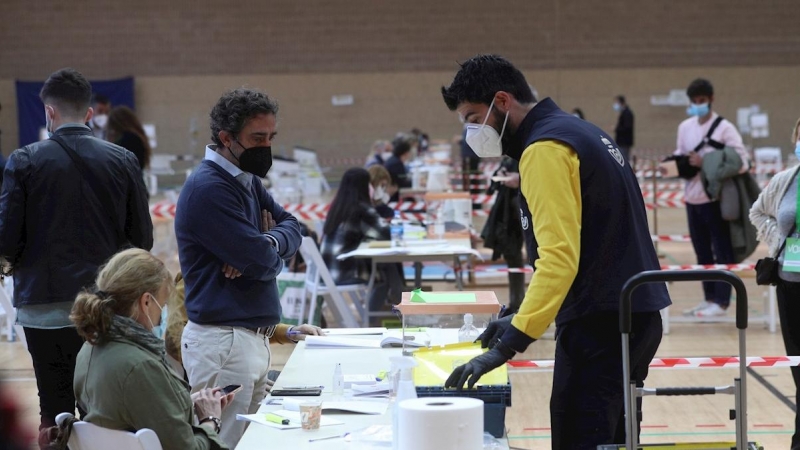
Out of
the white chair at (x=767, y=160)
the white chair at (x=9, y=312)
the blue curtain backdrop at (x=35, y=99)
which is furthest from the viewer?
the blue curtain backdrop at (x=35, y=99)

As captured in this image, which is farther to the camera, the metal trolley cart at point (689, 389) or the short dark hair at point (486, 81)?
the short dark hair at point (486, 81)

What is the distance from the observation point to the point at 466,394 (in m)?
2.62

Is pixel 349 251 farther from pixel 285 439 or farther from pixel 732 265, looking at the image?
pixel 285 439

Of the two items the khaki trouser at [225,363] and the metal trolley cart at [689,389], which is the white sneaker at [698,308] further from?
the metal trolley cart at [689,389]

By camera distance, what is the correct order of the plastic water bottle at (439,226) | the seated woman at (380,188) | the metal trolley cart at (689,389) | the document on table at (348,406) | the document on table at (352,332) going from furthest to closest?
the seated woman at (380,188) → the plastic water bottle at (439,226) → the document on table at (352,332) → the document on table at (348,406) → the metal trolley cart at (689,389)

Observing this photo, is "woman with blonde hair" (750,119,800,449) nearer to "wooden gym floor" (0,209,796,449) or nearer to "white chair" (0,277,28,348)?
"wooden gym floor" (0,209,796,449)

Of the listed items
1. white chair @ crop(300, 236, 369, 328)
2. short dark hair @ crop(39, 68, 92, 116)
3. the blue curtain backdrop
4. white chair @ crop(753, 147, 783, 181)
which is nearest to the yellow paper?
short dark hair @ crop(39, 68, 92, 116)

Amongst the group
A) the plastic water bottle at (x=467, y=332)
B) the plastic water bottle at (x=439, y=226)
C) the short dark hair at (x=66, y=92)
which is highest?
the short dark hair at (x=66, y=92)

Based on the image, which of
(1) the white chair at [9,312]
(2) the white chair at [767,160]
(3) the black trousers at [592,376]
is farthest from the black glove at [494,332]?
(2) the white chair at [767,160]

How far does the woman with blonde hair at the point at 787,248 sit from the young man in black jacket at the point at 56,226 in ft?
8.76

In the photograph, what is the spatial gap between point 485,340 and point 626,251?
465 millimetres

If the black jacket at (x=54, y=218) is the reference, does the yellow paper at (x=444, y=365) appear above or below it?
below

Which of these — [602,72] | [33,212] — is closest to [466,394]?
[33,212]

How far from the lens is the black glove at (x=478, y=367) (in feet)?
8.25
